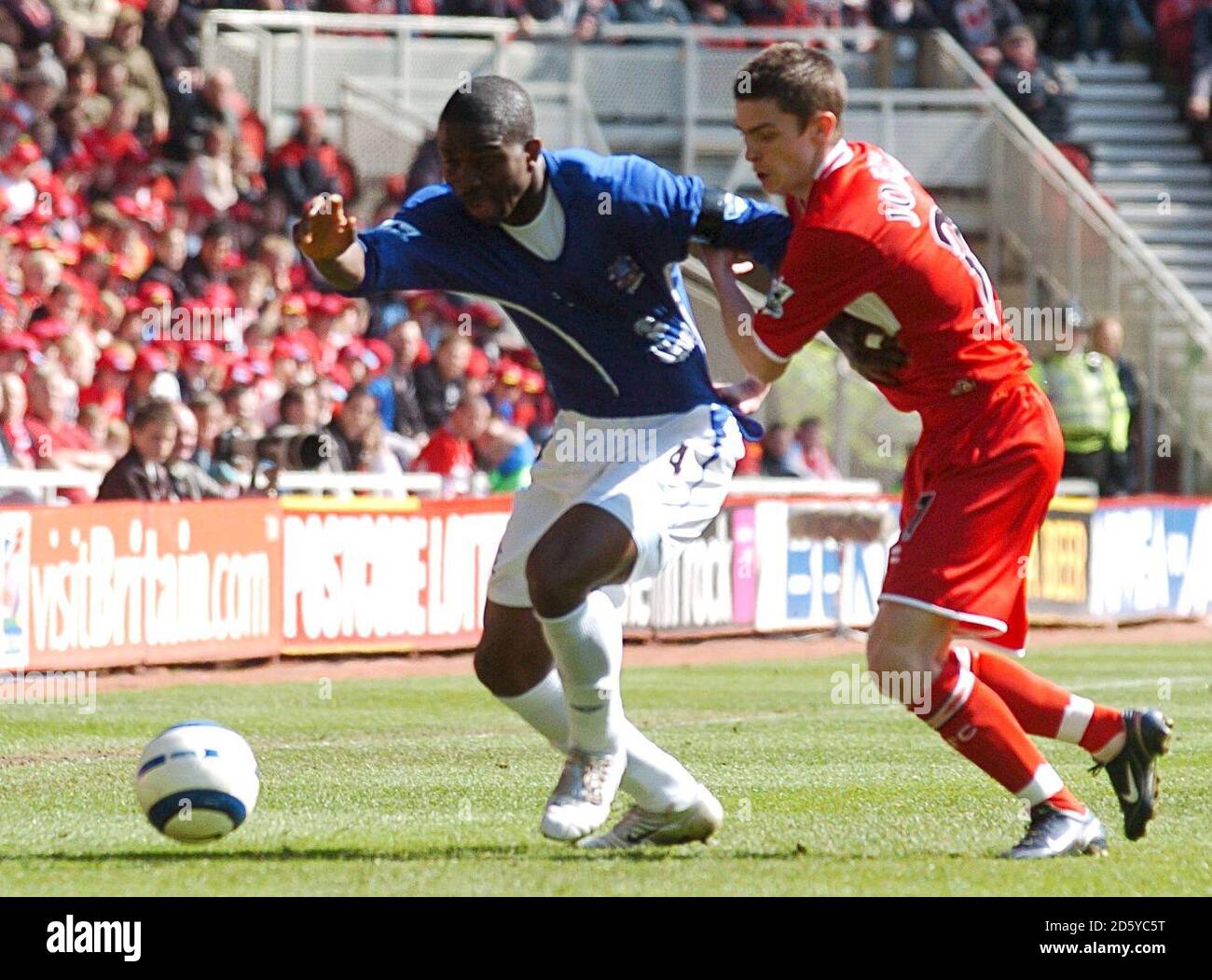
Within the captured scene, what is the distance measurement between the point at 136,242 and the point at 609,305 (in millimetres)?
11306

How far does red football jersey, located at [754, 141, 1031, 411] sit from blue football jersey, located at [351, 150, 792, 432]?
1.37ft

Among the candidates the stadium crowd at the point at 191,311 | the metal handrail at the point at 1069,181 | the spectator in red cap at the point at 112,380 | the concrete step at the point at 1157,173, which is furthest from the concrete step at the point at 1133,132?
the spectator in red cap at the point at 112,380

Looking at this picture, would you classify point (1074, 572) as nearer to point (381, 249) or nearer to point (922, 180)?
point (922, 180)

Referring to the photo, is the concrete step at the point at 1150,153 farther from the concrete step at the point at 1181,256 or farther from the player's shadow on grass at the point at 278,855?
the player's shadow on grass at the point at 278,855

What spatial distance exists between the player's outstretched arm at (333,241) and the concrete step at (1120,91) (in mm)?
22560

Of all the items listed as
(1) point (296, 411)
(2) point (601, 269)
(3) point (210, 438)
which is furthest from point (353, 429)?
(2) point (601, 269)

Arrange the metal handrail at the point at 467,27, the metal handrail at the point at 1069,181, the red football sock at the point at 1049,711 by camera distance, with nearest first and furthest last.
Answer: the red football sock at the point at 1049,711, the metal handrail at the point at 467,27, the metal handrail at the point at 1069,181

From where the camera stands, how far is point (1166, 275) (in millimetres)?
23828

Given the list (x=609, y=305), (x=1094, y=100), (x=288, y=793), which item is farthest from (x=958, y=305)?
(x=1094, y=100)

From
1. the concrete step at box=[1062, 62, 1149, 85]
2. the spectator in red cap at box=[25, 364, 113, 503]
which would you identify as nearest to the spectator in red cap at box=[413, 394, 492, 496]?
the spectator in red cap at box=[25, 364, 113, 503]

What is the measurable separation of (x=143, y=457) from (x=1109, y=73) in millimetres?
18053

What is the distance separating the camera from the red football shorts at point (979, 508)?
687 cm

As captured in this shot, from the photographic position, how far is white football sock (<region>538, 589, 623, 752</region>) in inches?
274
